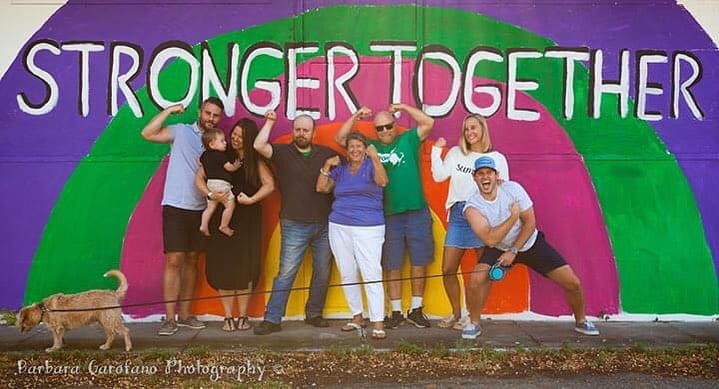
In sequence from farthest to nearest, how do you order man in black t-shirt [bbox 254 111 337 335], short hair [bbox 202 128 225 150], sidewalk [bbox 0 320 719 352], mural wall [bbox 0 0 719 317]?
mural wall [bbox 0 0 719 317], man in black t-shirt [bbox 254 111 337 335], short hair [bbox 202 128 225 150], sidewalk [bbox 0 320 719 352]

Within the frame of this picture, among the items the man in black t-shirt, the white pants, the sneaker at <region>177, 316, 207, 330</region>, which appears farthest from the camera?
the sneaker at <region>177, 316, 207, 330</region>

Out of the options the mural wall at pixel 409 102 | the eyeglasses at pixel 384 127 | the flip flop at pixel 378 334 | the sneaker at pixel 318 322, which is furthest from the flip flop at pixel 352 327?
the eyeglasses at pixel 384 127

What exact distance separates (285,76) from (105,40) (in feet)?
5.84

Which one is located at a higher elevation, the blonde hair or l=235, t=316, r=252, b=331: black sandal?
the blonde hair

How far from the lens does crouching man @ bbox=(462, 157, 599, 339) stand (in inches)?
271

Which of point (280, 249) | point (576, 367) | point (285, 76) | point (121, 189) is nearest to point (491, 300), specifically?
point (576, 367)

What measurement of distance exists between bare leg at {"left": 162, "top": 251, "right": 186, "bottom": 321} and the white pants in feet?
4.78

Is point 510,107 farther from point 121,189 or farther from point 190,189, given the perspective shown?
point 121,189

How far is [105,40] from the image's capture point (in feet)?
25.0

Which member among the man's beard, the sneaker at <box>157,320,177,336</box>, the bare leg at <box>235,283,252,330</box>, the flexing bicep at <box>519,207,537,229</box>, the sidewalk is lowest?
the sidewalk

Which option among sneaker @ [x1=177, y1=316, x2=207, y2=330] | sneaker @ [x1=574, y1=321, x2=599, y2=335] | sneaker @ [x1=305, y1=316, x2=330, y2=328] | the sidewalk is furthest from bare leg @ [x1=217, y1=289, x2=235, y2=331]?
sneaker @ [x1=574, y1=321, x2=599, y2=335]

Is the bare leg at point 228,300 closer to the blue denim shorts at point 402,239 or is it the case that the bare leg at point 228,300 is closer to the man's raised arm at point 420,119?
the blue denim shorts at point 402,239

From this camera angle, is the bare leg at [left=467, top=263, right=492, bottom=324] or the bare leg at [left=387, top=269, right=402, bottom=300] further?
the bare leg at [left=387, top=269, right=402, bottom=300]

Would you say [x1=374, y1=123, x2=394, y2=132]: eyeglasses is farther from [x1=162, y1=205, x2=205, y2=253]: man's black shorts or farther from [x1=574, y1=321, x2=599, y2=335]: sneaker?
[x1=574, y1=321, x2=599, y2=335]: sneaker
